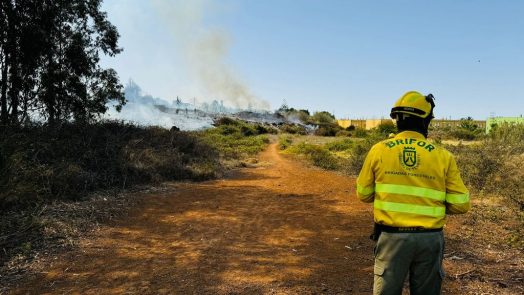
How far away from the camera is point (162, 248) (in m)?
6.20

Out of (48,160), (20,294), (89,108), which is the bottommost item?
(20,294)

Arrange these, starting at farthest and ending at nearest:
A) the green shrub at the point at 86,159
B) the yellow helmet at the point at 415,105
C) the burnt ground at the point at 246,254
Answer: the green shrub at the point at 86,159 < the burnt ground at the point at 246,254 < the yellow helmet at the point at 415,105

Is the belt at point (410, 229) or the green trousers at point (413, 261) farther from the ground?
the belt at point (410, 229)

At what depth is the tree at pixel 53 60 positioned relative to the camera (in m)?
12.2

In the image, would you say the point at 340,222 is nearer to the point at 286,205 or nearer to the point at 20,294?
the point at 286,205

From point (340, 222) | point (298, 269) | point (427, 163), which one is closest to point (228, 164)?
point (340, 222)

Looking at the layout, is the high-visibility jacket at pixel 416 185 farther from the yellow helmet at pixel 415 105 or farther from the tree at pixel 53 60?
the tree at pixel 53 60

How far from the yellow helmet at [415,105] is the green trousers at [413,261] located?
0.87 m

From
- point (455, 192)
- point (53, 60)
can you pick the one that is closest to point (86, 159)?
point (53, 60)

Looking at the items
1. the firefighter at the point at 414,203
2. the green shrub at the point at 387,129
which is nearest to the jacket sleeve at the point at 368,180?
the firefighter at the point at 414,203

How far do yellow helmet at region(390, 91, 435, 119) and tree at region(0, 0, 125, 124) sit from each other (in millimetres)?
11732

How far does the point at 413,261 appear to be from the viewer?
273cm

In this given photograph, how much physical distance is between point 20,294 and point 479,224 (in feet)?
25.5

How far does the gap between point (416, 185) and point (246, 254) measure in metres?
3.69
